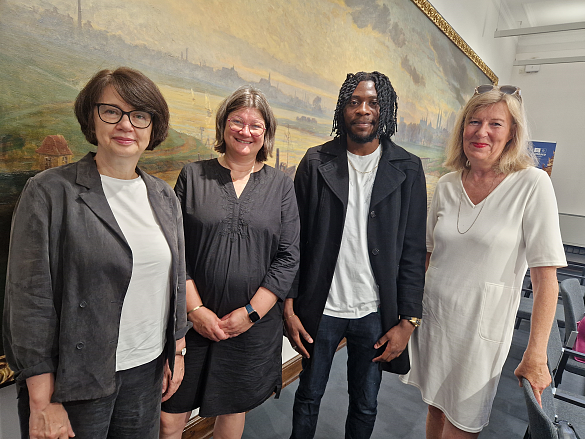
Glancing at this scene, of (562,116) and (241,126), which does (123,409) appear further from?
(562,116)

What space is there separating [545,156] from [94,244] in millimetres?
8463

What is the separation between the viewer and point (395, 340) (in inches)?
62.6

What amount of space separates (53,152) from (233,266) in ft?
2.52

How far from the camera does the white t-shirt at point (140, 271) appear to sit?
3.63 feet

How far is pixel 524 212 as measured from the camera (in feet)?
5.07

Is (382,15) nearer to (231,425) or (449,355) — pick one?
(449,355)

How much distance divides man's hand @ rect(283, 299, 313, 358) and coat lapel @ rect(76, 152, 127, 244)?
86 cm

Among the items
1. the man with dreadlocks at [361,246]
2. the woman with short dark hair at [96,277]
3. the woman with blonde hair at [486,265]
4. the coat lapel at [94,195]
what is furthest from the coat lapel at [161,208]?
the woman with blonde hair at [486,265]

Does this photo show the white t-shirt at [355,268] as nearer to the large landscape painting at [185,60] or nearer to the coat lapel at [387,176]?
the coat lapel at [387,176]

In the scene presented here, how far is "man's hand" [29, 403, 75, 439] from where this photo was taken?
99 cm

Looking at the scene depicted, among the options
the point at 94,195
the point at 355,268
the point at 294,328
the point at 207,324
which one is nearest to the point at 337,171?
the point at 355,268

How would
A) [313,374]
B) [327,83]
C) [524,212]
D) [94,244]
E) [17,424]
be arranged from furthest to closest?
[327,83] → [313,374] → [524,212] → [17,424] → [94,244]

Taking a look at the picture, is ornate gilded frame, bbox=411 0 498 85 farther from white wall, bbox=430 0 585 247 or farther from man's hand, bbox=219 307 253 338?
man's hand, bbox=219 307 253 338

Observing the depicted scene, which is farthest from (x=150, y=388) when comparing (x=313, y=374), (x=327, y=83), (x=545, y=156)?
(x=545, y=156)
